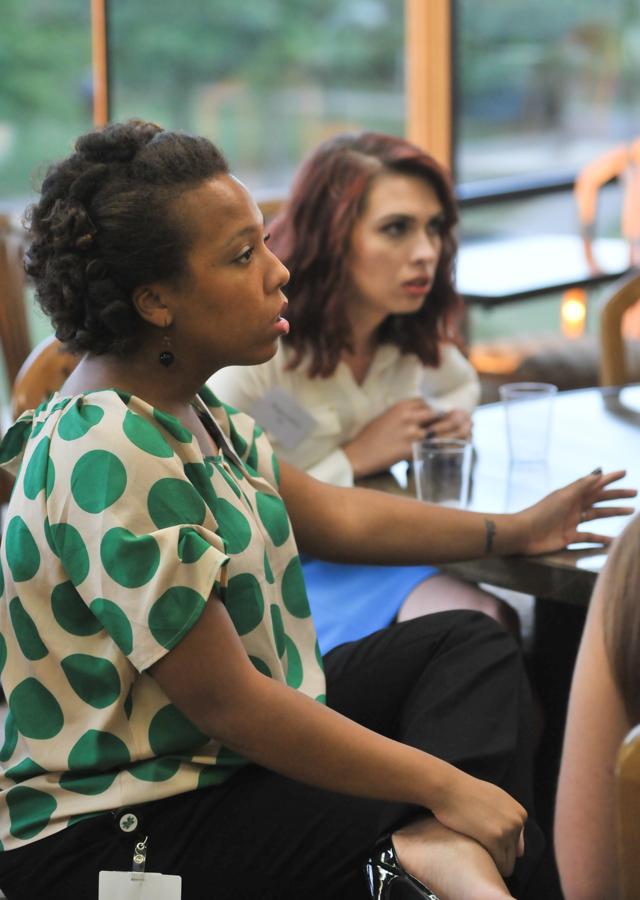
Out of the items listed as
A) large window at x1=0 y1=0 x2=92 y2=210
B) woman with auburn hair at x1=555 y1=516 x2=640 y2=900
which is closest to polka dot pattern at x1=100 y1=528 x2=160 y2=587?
woman with auburn hair at x1=555 y1=516 x2=640 y2=900

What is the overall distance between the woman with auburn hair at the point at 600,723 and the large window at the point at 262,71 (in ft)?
12.4

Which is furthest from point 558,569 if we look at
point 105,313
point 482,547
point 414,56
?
point 414,56

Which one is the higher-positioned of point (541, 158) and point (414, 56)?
point (414, 56)

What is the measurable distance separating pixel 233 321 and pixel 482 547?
1.74 feet

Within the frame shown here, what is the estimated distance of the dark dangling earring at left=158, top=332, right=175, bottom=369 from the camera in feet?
4.75

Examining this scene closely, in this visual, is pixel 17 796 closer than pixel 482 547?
Yes

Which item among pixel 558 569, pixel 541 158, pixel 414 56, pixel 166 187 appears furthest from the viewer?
pixel 541 158

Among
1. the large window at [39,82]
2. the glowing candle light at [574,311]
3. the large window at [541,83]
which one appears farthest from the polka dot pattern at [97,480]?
the large window at [541,83]

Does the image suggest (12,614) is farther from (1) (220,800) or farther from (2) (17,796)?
(1) (220,800)

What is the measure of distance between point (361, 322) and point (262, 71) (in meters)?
2.78

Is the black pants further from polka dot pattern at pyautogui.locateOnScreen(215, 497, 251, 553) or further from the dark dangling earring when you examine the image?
the dark dangling earring

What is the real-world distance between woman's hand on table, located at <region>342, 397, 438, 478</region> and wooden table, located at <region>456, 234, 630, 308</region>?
5.51 feet

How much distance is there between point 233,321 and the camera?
1.46 m

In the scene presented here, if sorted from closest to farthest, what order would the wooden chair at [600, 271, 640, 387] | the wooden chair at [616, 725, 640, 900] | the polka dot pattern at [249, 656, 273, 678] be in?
the wooden chair at [616, 725, 640, 900], the polka dot pattern at [249, 656, 273, 678], the wooden chair at [600, 271, 640, 387]
